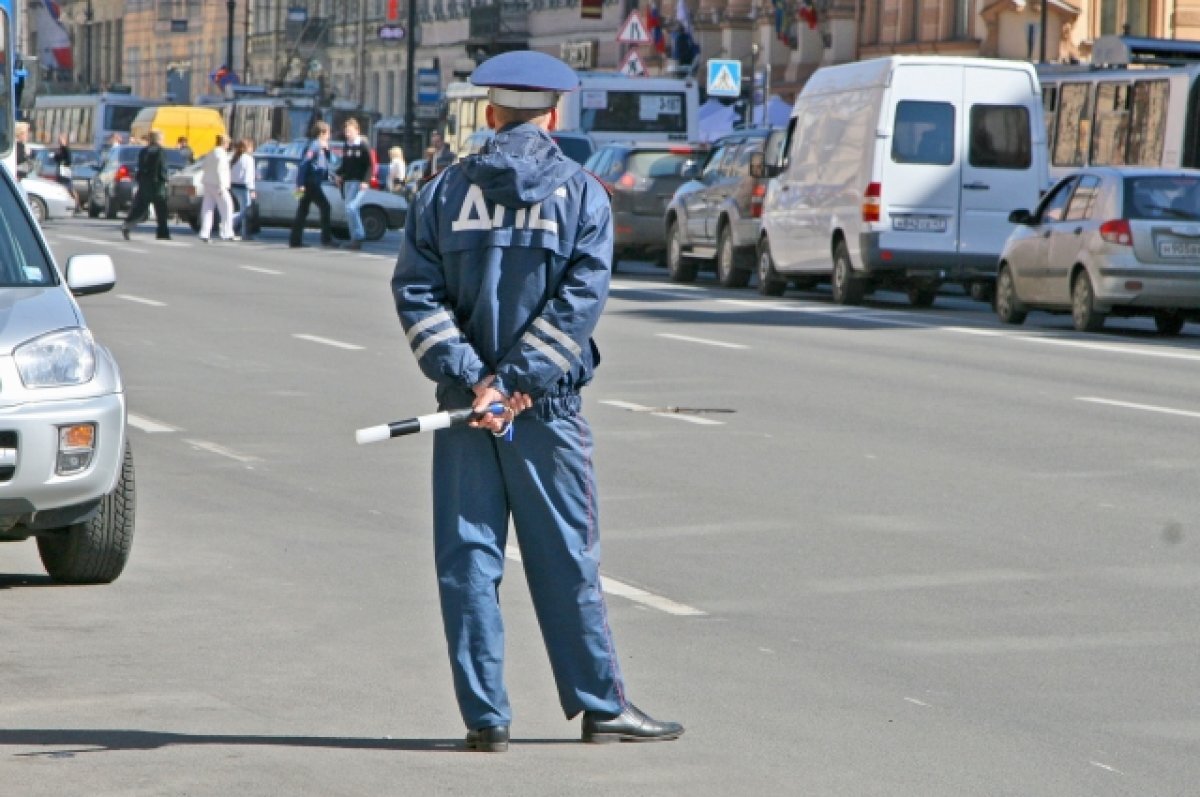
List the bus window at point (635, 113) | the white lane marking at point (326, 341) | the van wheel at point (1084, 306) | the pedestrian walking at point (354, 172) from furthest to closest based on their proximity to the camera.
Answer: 1. the bus window at point (635, 113)
2. the pedestrian walking at point (354, 172)
3. the van wheel at point (1084, 306)
4. the white lane marking at point (326, 341)

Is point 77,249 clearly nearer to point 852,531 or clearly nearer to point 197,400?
point 197,400

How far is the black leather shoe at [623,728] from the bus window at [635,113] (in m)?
38.4

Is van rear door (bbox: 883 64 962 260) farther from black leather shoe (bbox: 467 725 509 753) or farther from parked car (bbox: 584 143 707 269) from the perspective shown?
black leather shoe (bbox: 467 725 509 753)

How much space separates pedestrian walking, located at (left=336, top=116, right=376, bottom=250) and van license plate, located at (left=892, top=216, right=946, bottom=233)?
1634 centimetres

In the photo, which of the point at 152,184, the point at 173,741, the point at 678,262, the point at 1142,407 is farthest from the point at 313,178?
the point at 173,741

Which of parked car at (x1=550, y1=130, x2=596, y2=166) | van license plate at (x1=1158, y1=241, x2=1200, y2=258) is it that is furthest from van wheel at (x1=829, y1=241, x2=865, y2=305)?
parked car at (x1=550, y1=130, x2=596, y2=166)

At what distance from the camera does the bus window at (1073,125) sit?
120 feet

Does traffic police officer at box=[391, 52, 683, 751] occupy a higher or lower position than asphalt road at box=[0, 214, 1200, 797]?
higher

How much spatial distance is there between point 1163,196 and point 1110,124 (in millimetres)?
12829

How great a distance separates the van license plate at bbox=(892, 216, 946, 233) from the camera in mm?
27047

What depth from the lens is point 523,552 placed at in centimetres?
630

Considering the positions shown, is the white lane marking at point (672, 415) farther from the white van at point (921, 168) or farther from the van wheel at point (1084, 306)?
the white van at point (921, 168)

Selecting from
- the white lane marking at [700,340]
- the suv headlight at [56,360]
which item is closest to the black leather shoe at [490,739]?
the suv headlight at [56,360]

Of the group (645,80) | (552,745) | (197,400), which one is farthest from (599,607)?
(645,80)
